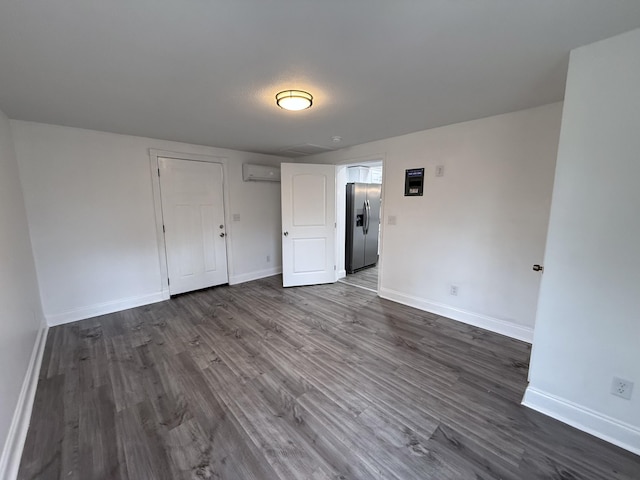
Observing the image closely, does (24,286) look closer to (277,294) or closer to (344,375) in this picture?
(277,294)

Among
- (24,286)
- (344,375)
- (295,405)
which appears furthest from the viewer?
(24,286)

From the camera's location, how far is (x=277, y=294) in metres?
3.95

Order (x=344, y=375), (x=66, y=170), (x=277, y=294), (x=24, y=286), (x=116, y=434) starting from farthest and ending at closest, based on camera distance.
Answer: (x=277, y=294), (x=66, y=170), (x=24, y=286), (x=344, y=375), (x=116, y=434)

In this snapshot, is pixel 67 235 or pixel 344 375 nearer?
pixel 344 375

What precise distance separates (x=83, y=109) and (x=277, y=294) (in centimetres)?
302

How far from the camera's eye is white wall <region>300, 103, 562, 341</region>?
244 cm

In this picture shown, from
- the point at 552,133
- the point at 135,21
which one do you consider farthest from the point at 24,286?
the point at 552,133

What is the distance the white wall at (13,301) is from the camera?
4.80 ft

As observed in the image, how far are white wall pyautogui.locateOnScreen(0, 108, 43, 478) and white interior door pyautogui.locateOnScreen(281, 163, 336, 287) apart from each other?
2.82m

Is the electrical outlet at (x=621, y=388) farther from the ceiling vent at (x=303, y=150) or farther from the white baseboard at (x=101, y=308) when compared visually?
the white baseboard at (x=101, y=308)

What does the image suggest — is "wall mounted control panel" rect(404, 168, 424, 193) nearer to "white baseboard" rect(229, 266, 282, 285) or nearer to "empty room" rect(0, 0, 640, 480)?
"empty room" rect(0, 0, 640, 480)

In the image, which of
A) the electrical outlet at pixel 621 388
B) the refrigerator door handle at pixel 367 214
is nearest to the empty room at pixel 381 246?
the electrical outlet at pixel 621 388

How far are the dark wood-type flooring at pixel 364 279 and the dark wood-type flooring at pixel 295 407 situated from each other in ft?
4.46

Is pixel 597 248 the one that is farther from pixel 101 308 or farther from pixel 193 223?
pixel 101 308
